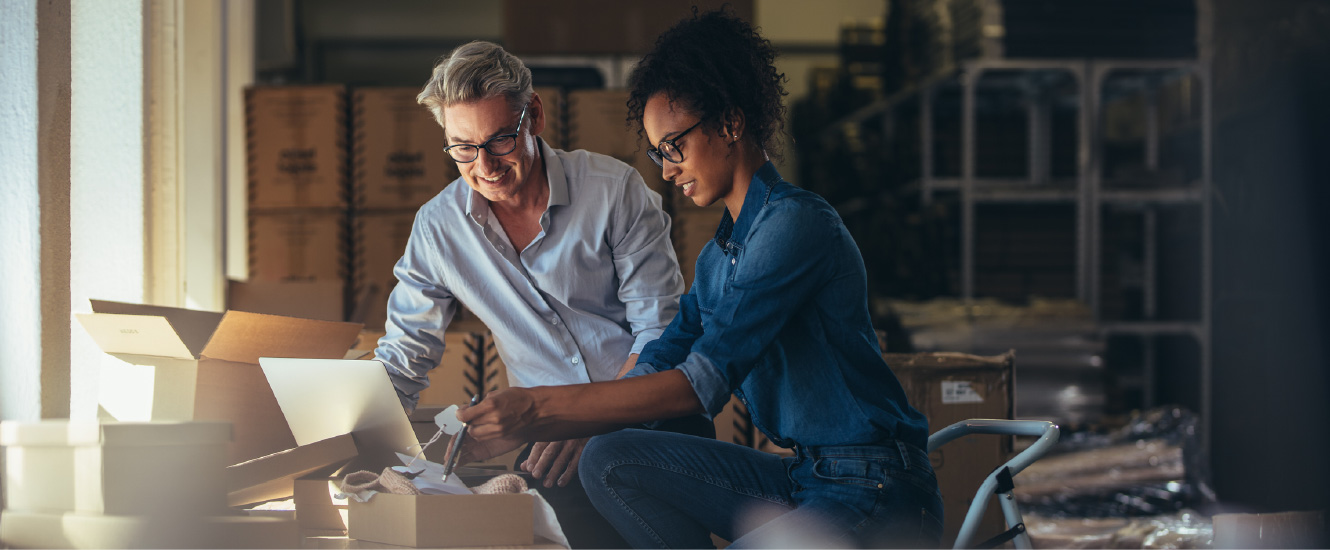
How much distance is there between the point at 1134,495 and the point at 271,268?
3.27 meters

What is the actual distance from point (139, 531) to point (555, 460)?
0.68 metres

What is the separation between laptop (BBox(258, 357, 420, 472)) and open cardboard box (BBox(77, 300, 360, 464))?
10.4 inches

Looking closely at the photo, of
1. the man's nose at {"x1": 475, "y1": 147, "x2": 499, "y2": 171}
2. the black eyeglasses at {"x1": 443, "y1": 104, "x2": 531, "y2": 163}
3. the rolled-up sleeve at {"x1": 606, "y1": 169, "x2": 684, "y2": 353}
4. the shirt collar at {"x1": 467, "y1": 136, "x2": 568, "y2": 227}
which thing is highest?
the black eyeglasses at {"x1": 443, "y1": 104, "x2": 531, "y2": 163}

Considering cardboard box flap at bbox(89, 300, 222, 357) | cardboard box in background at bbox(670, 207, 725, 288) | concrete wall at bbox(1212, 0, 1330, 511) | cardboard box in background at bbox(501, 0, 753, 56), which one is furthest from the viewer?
cardboard box in background at bbox(501, 0, 753, 56)

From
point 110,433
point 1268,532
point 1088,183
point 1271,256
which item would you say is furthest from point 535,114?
point 1271,256

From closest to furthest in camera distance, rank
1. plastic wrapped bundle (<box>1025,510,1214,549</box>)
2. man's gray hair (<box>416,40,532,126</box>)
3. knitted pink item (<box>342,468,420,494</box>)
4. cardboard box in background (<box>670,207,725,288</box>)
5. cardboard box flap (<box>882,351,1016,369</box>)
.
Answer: knitted pink item (<box>342,468,420,494</box>) < man's gray hair (<box>416,40,532,126</box>) < cardboard box flap (<box>882,351,1016,369</box>) < plastic wrapped bundle (<box>1025,510,1214,549</box>) < cardboard box in background (<box>670,207,725,288</box>)

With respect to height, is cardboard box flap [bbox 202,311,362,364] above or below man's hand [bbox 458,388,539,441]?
above

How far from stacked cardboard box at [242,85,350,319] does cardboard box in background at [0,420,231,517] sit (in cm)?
230

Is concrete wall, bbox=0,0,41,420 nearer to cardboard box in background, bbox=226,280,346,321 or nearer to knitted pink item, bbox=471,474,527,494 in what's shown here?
knitted pink item, bbox=471,474,527,494

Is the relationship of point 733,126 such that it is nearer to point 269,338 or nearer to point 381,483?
point 381,483

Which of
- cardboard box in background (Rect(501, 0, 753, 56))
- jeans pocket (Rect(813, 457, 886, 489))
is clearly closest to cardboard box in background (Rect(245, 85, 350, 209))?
cardboard box in background (Rect(501, 0, 753, 56))

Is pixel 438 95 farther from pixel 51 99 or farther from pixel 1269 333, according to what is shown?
pixel 1269 333

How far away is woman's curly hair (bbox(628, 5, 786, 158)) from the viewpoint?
151 centimetres

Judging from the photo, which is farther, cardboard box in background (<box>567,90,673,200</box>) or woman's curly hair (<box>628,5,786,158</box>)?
cardboard box in background (<box>567,90,673,200</box>)
